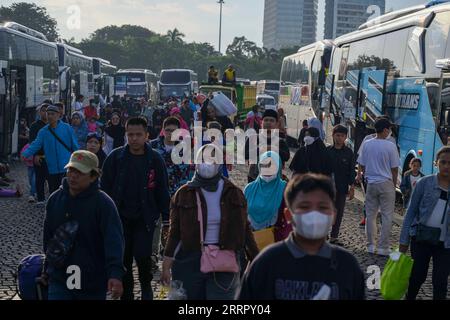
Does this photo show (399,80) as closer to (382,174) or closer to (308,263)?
(382,174)

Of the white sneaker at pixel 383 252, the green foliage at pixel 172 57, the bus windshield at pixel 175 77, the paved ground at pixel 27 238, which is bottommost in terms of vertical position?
the paved ground at pixel 27 238

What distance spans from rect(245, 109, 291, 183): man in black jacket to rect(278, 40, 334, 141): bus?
1470cm

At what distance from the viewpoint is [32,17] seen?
90.4 m

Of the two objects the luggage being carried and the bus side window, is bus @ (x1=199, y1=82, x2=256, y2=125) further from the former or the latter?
the luggage being carried

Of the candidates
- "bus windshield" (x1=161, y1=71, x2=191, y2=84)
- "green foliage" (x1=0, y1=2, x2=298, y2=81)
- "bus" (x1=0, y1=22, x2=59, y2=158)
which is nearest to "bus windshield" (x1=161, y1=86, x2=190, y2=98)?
"bus windshield" (x1=161, y1=71, x2=191, y2=84)

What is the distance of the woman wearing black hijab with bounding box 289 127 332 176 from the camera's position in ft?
28.4

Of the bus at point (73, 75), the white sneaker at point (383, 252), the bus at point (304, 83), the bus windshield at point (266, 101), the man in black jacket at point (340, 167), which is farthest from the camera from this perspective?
the bus windshield at point (266, 101)

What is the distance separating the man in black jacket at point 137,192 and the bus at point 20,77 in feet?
40.4

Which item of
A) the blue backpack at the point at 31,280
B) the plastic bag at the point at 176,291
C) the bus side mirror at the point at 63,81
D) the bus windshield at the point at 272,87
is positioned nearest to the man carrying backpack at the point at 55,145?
the blue backpack at the point at 31,280

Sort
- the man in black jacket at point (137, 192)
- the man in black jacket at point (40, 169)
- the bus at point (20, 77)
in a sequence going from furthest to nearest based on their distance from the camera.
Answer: the bus at point (20, 77), the man in black jacket at point (40, 169), the man in black jacket at point (137, 192)

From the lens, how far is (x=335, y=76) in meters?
21.1

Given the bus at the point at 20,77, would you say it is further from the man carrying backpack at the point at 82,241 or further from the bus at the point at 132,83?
the bus at the point at 132,83

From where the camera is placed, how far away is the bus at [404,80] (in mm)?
12227
